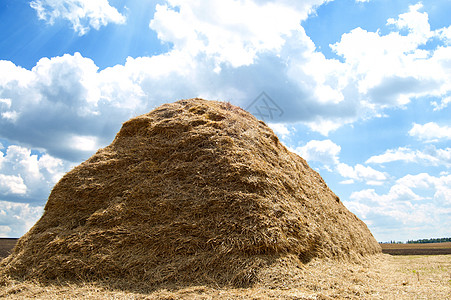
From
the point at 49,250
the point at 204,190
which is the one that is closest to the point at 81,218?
the point at 49,250

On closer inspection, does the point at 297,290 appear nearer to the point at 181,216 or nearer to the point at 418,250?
the point at 181,216

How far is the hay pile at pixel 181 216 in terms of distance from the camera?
5.82 m

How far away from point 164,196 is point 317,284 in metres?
3.63

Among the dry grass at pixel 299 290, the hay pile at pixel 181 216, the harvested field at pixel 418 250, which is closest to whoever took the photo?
the dry grass at pixel 299 290

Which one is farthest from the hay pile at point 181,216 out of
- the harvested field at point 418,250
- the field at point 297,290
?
the harvested field at point 418,250

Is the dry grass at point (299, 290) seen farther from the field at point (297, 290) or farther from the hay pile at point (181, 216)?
the hay pile at point (181, 216)

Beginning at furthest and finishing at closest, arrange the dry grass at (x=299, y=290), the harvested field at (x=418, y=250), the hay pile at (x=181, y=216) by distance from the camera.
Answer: the harvested field at (x=418, y=250) → the hay pile at (x=181, y=216) → the dry grass at (x=299, y=290)

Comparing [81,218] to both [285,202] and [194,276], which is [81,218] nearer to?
[194,276]

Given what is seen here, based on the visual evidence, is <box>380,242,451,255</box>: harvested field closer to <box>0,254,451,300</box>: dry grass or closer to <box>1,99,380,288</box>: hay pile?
<box>1,99,380,288</box>: hay pile

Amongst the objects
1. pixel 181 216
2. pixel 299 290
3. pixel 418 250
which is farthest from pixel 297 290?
pixel 418 250

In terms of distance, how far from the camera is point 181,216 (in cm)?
646

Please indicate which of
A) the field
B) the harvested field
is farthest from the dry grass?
the harvested field

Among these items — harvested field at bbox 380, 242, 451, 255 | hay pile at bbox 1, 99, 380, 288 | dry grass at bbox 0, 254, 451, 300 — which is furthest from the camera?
harvested field at bbox 380, 242, 451, 255

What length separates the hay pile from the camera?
19.1ft
